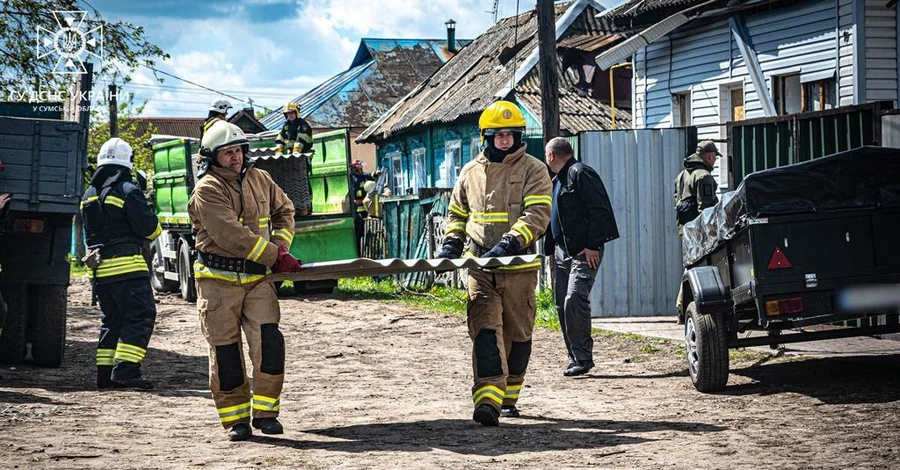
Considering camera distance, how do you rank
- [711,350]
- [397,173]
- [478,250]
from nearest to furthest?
1. [478,250]
2. [711,350]
3. [397,173]

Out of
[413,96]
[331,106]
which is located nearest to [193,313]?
[413,96]

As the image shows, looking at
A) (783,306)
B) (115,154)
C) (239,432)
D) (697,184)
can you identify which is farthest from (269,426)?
(697,184)

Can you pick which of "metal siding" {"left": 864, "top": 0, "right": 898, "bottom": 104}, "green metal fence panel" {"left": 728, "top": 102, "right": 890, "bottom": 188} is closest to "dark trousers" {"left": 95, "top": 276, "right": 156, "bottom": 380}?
"green metal fence panel" {"left": 728, "top": 102, "right": 890, "bottom": 188}

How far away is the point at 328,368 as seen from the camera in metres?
11.1

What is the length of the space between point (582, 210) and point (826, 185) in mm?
2402

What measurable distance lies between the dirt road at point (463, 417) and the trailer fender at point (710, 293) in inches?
24.3

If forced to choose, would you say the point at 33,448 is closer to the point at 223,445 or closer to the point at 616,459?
the point at 223,445

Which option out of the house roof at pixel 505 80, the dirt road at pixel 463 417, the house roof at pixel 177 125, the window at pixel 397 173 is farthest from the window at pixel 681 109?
the house roof at pixel 177 125

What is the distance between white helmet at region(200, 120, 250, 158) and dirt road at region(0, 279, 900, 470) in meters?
1.70

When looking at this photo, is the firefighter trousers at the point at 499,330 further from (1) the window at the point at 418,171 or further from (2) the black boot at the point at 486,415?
(1) the window at the point at 418,171

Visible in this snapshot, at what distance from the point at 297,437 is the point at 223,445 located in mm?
460

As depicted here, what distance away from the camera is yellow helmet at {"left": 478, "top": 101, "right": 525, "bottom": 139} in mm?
7648

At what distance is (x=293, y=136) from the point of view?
724 inches

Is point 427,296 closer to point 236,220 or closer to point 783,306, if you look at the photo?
point 783,306
